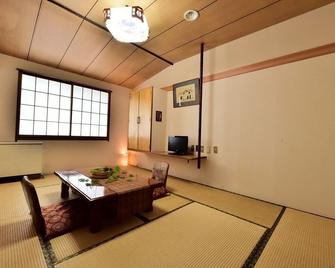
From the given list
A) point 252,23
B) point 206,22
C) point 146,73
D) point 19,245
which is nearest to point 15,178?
point 19,245

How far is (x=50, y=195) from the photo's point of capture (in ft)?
9.53

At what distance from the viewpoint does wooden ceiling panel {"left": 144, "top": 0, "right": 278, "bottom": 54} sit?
2.58m

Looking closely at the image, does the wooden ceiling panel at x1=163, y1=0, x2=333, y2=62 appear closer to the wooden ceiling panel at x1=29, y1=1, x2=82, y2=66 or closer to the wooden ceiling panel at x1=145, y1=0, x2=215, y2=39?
the wooden ceiling panel at x1=145, y1=0, x2=215, y2=39

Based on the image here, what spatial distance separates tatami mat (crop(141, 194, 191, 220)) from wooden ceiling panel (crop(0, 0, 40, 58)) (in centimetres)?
337

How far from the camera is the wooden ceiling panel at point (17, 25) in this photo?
8.34 ft

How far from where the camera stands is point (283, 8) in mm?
2594

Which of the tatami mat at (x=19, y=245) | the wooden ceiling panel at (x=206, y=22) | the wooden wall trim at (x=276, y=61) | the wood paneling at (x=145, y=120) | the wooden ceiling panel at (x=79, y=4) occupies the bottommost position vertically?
the tatami mat at (x=19, y=245)

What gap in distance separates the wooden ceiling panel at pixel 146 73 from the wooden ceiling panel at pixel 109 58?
676 millimetres

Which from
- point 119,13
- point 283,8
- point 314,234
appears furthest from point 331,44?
point 119,13

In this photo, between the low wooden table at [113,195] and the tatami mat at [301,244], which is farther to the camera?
the low wooden table at [113,195]

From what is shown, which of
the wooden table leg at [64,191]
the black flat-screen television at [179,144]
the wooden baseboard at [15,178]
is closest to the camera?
the wooden table leg at [64,191]

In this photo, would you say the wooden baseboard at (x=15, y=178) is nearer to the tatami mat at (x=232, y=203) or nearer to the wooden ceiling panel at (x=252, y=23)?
the tatami mat at (x=232, y=203)

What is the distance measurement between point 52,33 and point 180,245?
383 centimetres

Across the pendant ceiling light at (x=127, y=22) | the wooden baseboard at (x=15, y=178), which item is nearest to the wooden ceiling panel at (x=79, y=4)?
the pendant ceiling light at (x=127, y=22)
